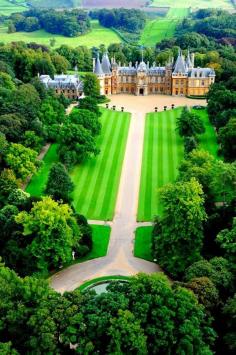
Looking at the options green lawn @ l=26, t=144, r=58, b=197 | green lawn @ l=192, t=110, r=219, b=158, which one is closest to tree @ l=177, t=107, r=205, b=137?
green lawn @ l=192, t=110, r=219, b=158

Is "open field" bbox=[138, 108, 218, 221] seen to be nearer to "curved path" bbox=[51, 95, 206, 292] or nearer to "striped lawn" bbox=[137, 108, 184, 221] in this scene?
"striped lawn" bbox=[137, 108, 184, 221]

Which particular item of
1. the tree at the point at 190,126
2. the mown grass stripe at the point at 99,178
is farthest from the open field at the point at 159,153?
the mown grass stripe at the point at 99,178

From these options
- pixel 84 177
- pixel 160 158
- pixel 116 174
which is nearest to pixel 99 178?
pixel 84 177

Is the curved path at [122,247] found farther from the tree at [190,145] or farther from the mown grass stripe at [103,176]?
the tree at [190,145]

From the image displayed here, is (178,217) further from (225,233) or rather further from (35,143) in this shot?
(35,143)

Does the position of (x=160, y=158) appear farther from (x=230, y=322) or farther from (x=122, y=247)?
(x=230, y=322)

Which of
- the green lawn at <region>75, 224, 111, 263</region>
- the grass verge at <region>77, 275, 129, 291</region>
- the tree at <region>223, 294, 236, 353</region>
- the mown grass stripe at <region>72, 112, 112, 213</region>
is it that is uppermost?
the tree at <region>223, 294, 236, 353</region>

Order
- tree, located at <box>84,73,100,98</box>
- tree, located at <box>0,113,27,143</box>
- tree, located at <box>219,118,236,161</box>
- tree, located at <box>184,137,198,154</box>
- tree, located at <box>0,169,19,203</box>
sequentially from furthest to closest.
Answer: tree, located at <box>84,73,100,98</box>, tree, located at <box>0,113,27,143</box>, tree, located at <box>184,137,198,154</box>, tree, located at <box>219,118,236,161</box>, tree, located at <box>0,169,19,203</box>
